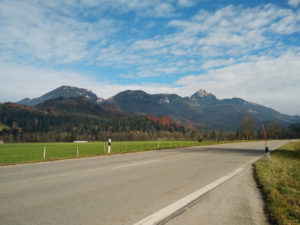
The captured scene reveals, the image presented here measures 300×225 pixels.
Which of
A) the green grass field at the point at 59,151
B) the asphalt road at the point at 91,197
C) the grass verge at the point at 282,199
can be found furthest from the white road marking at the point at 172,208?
the green grass field at the point at 59,151

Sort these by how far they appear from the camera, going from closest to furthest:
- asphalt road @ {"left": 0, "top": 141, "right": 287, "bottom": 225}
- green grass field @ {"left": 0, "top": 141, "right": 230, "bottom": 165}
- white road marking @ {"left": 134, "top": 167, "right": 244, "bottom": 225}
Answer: white road marking @ {"left": 134, "top": 167, "right": 244, "bottom": 225}
asphalt road @ {"left": 0, "top": 141, "right": 287, "bottom": 225}
green grass field @ {"left": 0, "top": 141, "right": 230, "bottom": 165}

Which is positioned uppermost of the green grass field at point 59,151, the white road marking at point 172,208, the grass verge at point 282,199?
the white road marking at point 172,208

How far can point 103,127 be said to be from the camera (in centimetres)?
19125

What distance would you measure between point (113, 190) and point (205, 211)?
2.73 meters

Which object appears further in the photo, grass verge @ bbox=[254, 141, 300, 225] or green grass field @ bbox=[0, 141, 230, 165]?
green grass field @ bbox=[0, 141, 230, 165]

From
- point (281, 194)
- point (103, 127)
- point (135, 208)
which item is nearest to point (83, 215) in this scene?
point (135, 208)

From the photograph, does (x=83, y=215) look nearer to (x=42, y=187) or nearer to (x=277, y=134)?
(x=42, y=187)

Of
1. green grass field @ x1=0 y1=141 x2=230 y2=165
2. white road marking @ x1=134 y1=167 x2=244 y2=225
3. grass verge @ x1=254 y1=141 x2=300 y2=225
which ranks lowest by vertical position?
green grass field @ x1=0 y1=141 x2=230 y2=165

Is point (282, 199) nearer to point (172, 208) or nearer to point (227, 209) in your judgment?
point (227, 209)

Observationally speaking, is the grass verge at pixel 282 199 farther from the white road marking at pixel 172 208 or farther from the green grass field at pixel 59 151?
the green grass field at pixel 59 151

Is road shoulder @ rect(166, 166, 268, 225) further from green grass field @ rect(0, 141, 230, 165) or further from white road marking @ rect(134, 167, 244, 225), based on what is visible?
green grass field @ rect(0, 141, 230, 165)

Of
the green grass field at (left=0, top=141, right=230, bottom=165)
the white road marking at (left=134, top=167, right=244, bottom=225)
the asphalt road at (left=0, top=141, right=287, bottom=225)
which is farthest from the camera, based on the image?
the green grass field at (left=0, top=141, right=230, bottom=165)

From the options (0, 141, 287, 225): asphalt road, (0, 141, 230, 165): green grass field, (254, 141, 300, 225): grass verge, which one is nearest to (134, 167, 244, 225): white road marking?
(0, 141, 287, 225): asphalt road

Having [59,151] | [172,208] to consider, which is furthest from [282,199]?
[59,151]
